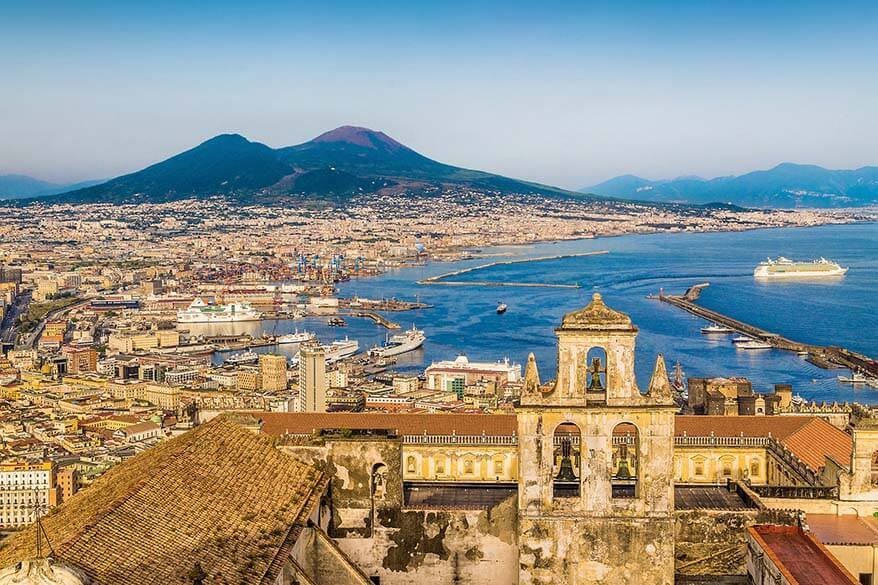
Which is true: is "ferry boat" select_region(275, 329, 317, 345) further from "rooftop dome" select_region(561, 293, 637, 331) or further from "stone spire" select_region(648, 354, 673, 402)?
"stone spire" select_region(648, 354, 673, 402)

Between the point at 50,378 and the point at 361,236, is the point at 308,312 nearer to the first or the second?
the point at 50,378

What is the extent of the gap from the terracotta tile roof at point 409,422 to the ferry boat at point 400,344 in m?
38.8

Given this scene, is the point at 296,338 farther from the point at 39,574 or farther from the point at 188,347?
the point at 39,574

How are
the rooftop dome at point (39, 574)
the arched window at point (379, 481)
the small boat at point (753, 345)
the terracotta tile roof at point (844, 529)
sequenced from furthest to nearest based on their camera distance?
the small boat at point (753, 345) → the terracotta tile roof at point (844, 529) → the arched window at point (379, 481) → the rooftop dome at point (39, 574)

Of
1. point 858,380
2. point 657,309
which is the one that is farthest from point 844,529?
point 657,309

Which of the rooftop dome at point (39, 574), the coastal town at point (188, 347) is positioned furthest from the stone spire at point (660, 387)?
the rooftop dome at point (39, 574)

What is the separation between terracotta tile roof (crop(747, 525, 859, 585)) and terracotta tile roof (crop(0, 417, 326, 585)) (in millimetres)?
4090

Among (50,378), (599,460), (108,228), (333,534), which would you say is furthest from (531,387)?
(108,228)

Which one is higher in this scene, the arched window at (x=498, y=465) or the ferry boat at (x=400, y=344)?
the arched window at (x=498, y=465)

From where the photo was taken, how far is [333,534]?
10.5 metres

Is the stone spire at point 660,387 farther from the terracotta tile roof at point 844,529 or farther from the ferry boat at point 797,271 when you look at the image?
the ferry boat at point 797,271

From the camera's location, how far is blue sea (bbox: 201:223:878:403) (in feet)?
179

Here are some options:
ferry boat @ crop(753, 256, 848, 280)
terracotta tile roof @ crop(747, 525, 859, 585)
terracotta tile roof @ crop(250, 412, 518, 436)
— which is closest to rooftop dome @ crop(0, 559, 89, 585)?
terracotta tile roof @ crop(747, 525, 859, 585)

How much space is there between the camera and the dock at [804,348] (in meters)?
53.4
